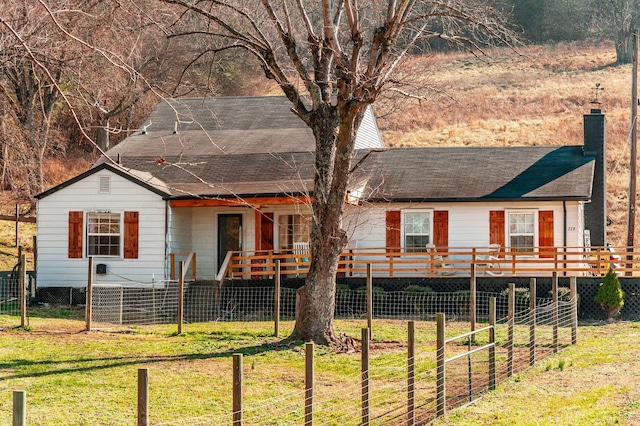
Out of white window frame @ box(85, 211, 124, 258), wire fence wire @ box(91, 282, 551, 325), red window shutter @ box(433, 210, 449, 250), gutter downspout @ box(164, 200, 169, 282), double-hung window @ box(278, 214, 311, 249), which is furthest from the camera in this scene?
double-hung window @ box(278, 214, 311, 249)

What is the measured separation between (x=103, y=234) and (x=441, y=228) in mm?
9641

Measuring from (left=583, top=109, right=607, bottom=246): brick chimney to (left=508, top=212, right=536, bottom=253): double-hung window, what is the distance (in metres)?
4.18

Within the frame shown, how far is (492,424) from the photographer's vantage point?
1220 cm

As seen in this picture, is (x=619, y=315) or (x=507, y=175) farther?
(x=507, y=175)

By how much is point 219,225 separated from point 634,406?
18.4m

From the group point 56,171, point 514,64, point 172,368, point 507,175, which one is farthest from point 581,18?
point 172,368

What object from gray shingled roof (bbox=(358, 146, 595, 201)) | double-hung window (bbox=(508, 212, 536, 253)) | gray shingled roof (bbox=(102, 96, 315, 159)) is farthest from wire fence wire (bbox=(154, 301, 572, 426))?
gray shingled roof (bbox=(102, 96, 315, 159))

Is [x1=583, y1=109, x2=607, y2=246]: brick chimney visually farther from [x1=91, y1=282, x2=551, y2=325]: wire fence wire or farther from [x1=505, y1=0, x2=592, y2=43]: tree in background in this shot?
[x1=505, y1=0, x2=592, y2=43]: tree in background

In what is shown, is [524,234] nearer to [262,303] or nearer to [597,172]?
[597,172]

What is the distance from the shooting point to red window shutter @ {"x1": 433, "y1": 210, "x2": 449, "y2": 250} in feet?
93.7

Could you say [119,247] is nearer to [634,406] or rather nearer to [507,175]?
[507,175]

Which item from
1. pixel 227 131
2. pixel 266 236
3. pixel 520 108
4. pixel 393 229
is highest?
pixel 520 108

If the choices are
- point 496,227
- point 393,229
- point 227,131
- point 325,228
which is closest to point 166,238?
point 393,229

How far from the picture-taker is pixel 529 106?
65562 mm
